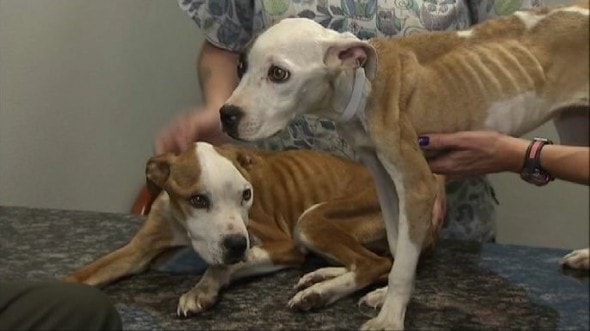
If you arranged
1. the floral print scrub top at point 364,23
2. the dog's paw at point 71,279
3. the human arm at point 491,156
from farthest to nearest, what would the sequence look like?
the dog's paw at point 71,279
the floral print scrub top at point 364,23
the human arm at point 491,156

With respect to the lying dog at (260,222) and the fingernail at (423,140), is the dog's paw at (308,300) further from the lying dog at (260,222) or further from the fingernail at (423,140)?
the fingernail at (423,140)

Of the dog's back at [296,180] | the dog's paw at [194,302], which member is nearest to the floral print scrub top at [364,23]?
the dog's back at [296,180]

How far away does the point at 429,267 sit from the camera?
728 mm

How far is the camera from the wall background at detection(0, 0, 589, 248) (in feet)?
2.14

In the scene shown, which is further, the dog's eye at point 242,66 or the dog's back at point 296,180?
the dog's back at point 296,180

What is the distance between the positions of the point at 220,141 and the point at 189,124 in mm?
43

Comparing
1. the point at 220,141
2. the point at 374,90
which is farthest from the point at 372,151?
the point at 220,141

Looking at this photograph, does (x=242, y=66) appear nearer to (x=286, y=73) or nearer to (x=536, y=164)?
(x=286, y=73)

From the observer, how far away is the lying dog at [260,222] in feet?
2.20

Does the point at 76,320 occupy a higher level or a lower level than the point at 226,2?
lower

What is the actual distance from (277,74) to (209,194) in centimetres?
15

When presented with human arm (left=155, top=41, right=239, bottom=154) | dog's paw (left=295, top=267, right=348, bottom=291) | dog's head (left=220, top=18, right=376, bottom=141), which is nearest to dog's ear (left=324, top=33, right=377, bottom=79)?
dog's head (left=220, top=18, right=376, bottom=141)

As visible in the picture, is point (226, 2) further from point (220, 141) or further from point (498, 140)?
point (498, 140)

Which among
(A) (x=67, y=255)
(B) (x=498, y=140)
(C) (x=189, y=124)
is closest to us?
(B) (x=498, y=140)
